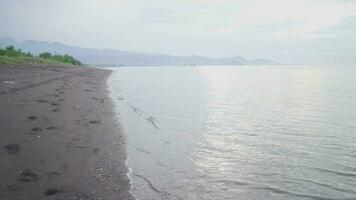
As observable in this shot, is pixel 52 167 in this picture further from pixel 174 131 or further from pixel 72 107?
pixel 72 107

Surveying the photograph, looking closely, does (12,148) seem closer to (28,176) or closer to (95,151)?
(28,176)

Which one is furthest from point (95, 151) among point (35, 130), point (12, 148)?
point (35, 130)

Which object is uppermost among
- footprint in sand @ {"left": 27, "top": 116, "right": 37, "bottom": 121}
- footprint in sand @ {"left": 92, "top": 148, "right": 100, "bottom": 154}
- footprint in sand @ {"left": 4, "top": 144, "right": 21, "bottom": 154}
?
footprint in sand @ {"left": 27, "top": 116, "right": 37, "bottom": 121}

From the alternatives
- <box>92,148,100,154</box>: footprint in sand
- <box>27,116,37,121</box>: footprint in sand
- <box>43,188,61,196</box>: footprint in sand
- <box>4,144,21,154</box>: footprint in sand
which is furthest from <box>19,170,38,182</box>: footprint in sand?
<box>27,116,37,121</box>: footprint in sand

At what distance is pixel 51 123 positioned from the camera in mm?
19500

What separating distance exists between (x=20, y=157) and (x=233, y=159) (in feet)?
28.7

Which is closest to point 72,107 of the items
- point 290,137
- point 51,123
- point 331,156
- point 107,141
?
point 51,123

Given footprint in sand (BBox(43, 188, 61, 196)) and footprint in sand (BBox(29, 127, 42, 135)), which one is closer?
footprint in sand (BBox(43, 188, 61, 196))

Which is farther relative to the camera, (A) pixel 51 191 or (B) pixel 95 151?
(B) pixel 95 151

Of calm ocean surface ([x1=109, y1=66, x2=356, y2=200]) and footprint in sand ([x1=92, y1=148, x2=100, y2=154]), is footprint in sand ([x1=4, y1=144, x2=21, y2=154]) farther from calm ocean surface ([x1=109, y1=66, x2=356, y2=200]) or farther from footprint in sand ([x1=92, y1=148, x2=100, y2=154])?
calm ocean surface ([x1=109, y1=66, x2=356, y2=200])

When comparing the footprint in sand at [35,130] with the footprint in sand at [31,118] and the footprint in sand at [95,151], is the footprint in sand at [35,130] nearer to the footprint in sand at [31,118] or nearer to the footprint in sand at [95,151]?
the footprint in sand at [31,118]

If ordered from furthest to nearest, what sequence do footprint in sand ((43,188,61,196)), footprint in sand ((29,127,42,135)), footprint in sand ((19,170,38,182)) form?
footprint in sand ((29,127,42,135))
footprint in sand ((19,170,38,182))
footprint in sand ((43,188,61,196))

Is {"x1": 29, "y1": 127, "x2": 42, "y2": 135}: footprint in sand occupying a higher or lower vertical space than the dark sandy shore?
higher

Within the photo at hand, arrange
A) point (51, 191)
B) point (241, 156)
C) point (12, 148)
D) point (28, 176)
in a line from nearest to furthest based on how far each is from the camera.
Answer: point (51, 191), point (28, 176), point (12, 148), point (241, 156)
